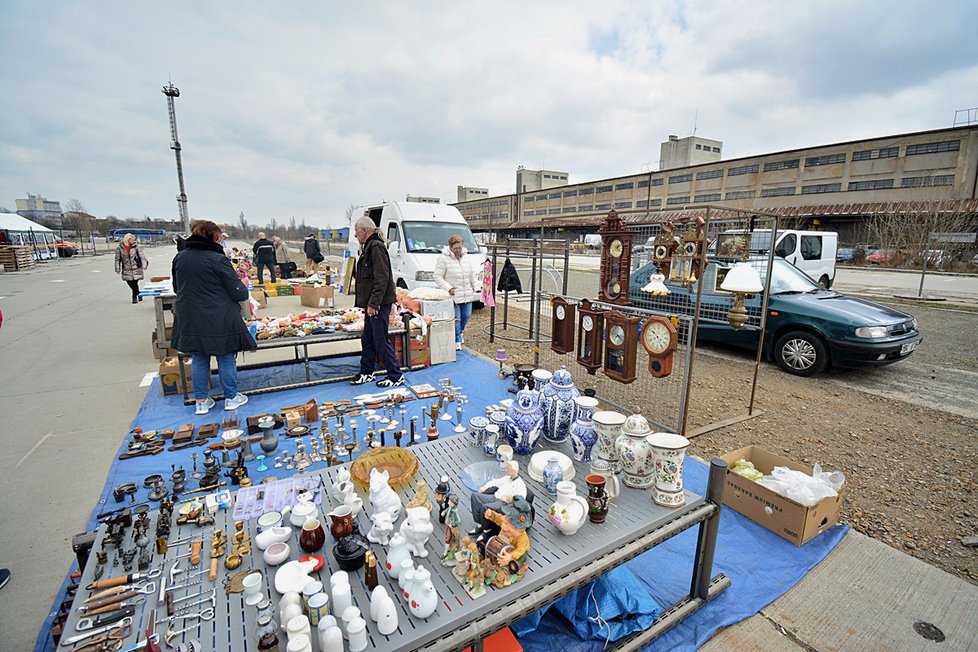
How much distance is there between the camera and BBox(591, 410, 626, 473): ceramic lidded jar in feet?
7.11

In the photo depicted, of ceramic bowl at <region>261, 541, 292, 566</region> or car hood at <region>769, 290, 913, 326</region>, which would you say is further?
car hood at <region>769, 290, 913, 326</region>

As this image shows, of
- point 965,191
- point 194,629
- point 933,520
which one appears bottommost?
point 933,520

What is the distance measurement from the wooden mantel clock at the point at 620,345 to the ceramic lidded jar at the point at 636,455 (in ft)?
5.79

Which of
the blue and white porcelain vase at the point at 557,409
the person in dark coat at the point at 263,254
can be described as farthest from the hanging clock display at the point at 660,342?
the person in dark coat at the point at 263,254

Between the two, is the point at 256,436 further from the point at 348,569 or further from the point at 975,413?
the point at 975,413

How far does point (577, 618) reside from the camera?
1.96m

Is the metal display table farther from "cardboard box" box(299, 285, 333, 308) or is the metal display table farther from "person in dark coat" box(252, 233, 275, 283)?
"person in dark coat" box(252, 233, 275, 283)

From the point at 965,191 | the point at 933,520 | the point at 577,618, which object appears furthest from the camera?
the point at 965,191

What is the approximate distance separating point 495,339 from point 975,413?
19.4ft

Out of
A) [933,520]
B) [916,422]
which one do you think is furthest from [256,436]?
[916,422]

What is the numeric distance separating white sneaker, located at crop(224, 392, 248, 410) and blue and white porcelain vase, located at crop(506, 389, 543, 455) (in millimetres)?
3306

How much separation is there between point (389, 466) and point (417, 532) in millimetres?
664

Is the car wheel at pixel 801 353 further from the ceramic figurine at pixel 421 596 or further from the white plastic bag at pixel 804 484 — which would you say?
the ceramic figurine at pixel 421 596

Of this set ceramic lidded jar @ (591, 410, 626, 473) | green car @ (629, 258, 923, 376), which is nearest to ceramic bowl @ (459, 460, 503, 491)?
ceramic lidded jar @ (591, 410, 626, 473)
